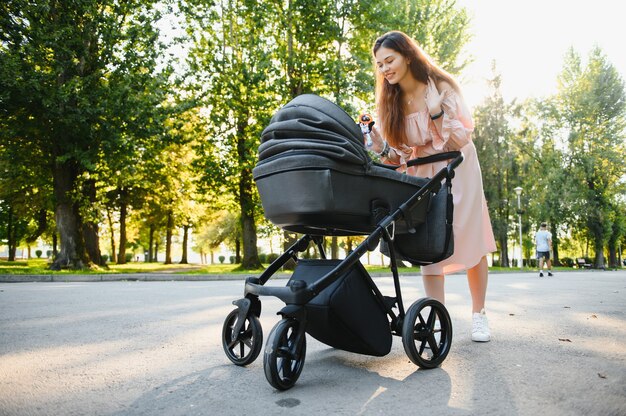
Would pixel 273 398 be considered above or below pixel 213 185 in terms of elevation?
below

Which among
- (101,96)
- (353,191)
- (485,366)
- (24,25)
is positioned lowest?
(485,366)

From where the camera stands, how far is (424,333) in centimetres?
273

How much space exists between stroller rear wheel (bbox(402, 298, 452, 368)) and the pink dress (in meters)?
0.62

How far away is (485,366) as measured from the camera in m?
2.73

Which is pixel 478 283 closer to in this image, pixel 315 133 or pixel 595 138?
pixel 315 133

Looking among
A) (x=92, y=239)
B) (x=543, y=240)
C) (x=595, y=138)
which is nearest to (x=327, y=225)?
(x=543, y=240)

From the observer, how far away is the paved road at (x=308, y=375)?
2.05 meters

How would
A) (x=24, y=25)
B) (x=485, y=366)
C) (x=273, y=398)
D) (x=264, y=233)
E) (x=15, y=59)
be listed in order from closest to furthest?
(x=273, y=398) < (x=485, y=366) < (x=15, y=59) < (x=24, y=25) < (x=264, y=233)

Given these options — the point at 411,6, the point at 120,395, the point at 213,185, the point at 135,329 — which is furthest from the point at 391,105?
the point at 411,6

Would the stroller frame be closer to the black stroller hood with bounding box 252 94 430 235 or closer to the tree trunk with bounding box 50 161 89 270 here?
the black stroller hood with bounding box 252 94 430 235

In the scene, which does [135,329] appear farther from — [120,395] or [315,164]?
[315,164]

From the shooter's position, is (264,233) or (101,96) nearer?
(101,96)

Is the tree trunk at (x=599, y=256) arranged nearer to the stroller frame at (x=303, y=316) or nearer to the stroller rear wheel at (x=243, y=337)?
the stroller frame at (x=303, y=316)

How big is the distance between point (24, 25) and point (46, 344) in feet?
50.5
